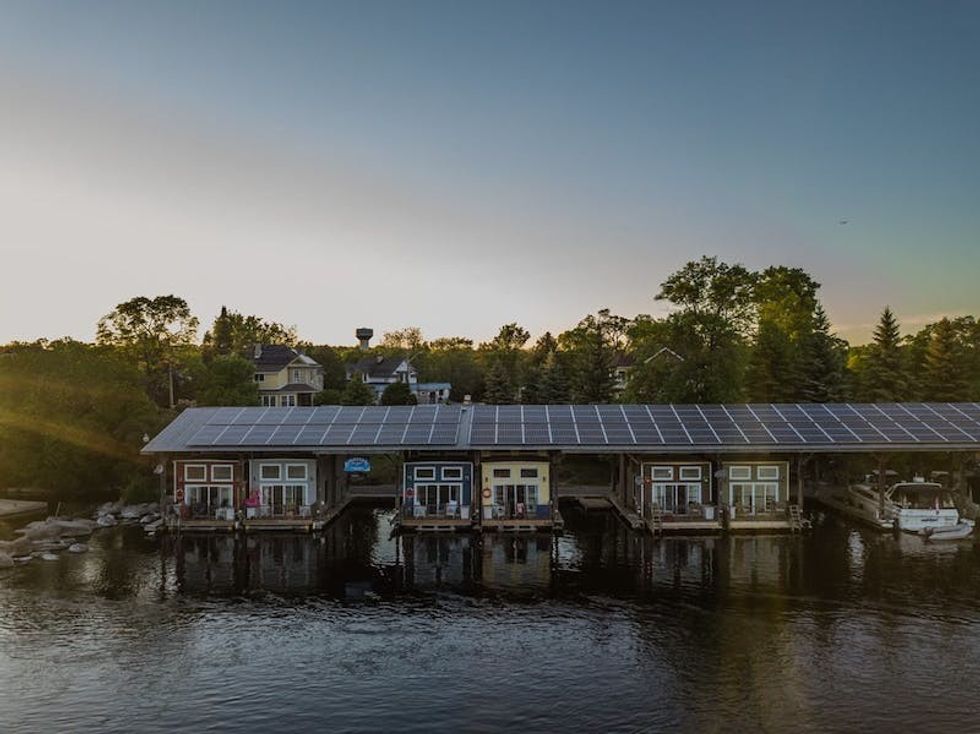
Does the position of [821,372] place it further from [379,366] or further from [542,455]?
[379,366]

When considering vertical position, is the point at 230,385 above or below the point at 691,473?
above

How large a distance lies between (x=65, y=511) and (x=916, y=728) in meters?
50.0

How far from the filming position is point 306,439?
44.2 meters

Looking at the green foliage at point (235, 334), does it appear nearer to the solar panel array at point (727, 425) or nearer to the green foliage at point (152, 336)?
the green foliage at point (152, 336)

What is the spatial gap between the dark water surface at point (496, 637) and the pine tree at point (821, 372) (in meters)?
21.0

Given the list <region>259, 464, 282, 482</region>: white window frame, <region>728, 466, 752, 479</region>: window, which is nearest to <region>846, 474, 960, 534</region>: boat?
<region>728, 466, 752, 479</region>: window

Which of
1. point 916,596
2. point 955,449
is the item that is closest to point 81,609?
point 916,596

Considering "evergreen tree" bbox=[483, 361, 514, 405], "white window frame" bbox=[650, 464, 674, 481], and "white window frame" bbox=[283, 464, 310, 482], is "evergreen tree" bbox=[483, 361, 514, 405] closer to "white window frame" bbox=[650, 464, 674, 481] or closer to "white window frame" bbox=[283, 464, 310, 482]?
"white window frame" bbox=[650, 464, 674, 481]

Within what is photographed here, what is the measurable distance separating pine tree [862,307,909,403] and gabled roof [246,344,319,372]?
201ft

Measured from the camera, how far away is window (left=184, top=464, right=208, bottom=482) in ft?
147

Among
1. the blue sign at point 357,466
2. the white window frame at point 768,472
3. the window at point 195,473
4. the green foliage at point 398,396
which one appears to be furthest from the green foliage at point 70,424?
the white window frame at point 768,472

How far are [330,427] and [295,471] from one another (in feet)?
10.7

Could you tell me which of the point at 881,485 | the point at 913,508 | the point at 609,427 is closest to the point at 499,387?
the point at 609,427

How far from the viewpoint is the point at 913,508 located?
4381 centimetres
